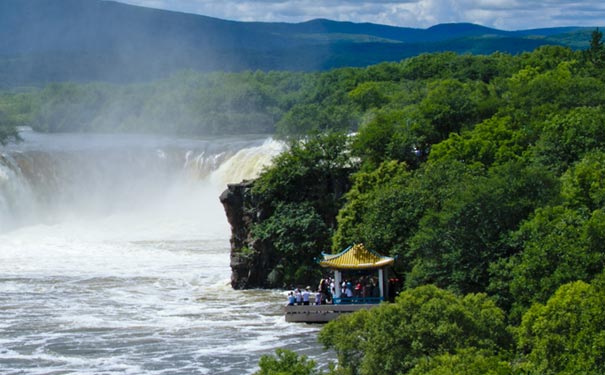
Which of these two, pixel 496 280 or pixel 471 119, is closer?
pixel 496 280

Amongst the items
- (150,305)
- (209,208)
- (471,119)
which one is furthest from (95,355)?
(209,208)

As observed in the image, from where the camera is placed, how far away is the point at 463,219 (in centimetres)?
3997

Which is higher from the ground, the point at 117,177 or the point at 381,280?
the point at 381,280

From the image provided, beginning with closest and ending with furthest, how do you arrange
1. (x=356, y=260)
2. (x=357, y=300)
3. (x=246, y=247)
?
(x=357, y=300) < (x=356, y=260) < (x=246, y=247)

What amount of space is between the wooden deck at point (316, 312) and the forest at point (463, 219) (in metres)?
2.45

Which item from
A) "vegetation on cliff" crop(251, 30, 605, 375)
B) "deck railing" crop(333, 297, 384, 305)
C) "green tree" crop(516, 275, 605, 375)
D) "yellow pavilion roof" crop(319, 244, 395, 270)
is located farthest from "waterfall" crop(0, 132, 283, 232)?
"green tree" crop(516, 275, 605, 375)

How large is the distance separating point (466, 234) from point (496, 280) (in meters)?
2.68

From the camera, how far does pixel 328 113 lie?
80.1 meters

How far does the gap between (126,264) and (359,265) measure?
14514 millimetres

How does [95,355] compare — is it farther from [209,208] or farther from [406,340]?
[209,208]

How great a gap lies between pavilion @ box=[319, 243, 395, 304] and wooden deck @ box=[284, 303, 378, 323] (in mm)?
494

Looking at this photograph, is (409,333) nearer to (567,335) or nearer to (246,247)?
(567,335)

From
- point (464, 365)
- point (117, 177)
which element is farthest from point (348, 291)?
point (117, 177)

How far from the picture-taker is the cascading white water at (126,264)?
126 feet
